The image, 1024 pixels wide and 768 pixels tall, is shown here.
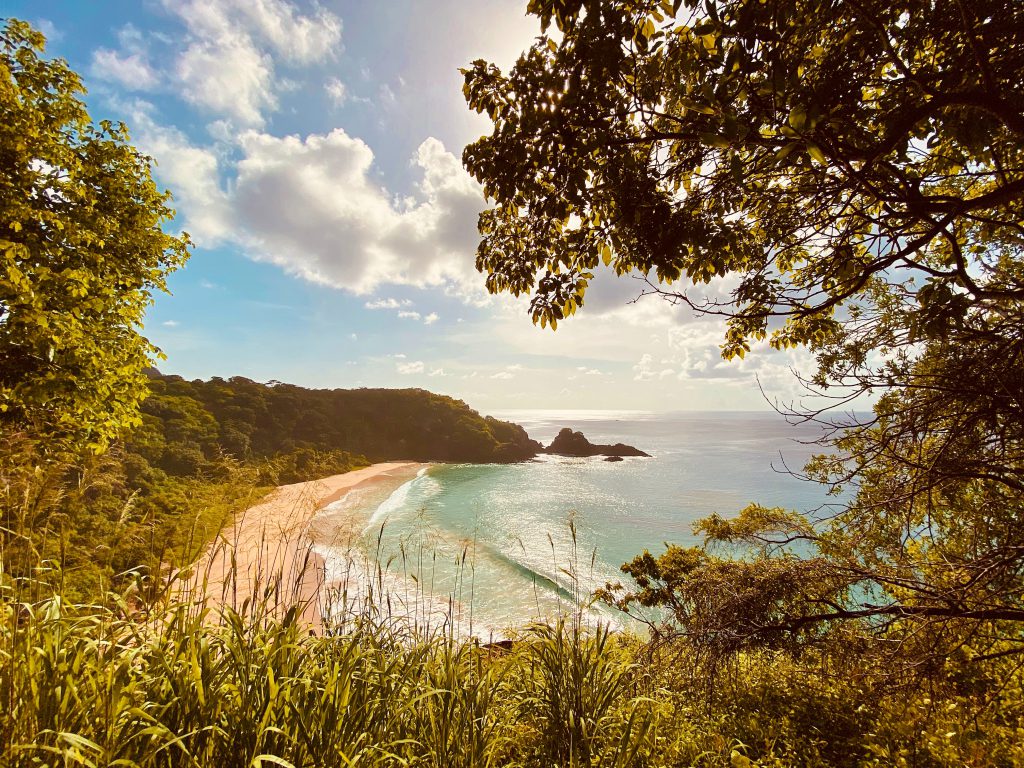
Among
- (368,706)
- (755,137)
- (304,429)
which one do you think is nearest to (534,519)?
(368,706)

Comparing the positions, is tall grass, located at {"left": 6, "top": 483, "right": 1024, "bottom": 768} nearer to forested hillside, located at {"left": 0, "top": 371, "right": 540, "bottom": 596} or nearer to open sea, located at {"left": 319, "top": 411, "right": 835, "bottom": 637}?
open sea, located at {"left": 319, "top": 411, "right": 835, "bottom": 637}

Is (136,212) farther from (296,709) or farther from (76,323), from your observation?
(296,709)

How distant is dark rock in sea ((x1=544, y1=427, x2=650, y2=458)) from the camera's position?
70438 millimetres

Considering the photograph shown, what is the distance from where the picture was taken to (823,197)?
303cm

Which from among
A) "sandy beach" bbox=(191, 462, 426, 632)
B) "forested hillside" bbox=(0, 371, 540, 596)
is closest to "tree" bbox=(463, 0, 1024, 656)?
"sandy beach" bbox=(191, 462, 426, 632)

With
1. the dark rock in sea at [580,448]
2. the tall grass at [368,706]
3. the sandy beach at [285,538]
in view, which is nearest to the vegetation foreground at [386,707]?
the tall grass at [368,706]

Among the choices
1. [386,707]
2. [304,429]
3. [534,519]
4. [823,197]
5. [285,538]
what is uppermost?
[823,197]

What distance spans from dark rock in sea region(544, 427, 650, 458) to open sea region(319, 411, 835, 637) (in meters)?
8.83

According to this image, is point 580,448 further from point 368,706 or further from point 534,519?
point 368,706

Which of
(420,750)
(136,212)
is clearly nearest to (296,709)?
(420,750)

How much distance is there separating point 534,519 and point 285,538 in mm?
27388

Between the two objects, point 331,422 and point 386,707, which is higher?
point 331,422

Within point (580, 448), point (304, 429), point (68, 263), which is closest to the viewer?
point (68, 263)

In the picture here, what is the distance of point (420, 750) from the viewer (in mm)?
2520
